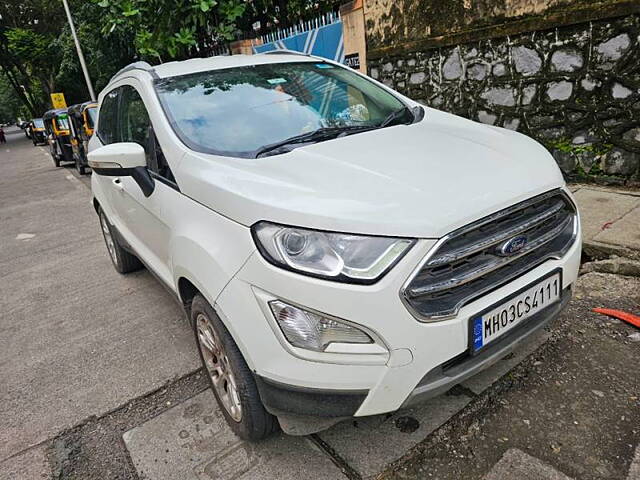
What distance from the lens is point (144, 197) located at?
2844 mm

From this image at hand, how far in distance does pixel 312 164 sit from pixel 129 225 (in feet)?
6.62

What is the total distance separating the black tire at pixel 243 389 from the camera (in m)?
1.96

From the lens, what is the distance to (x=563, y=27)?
4457mm

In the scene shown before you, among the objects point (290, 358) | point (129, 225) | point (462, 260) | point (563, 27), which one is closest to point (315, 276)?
point (290, 358)

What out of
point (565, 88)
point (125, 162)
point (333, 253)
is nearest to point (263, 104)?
point (125, 162)

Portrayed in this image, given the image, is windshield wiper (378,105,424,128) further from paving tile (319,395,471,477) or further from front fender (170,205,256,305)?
paving tile (319,395,471,477)

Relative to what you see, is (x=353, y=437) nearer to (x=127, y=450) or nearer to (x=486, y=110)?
(x=127, y=450)

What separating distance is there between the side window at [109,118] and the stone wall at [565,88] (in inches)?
147

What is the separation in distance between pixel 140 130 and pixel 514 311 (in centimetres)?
241

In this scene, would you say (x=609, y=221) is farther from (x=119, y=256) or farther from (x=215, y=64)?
(x=119, y=256)

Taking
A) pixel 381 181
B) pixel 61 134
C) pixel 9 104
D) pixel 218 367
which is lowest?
pixel 9 104

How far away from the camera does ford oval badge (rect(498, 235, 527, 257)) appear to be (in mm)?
1878

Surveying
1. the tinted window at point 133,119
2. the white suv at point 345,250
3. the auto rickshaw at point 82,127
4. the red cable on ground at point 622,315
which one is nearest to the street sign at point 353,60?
the tinted window at point 133,119

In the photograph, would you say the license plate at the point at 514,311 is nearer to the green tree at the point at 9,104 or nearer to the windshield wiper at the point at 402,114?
the windshield wiper at the point at 402,114
